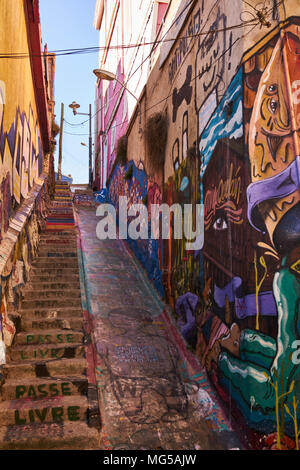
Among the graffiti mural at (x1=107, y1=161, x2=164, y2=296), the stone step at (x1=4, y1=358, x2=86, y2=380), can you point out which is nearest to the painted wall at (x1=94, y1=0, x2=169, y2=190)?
the graffiti mural at (x1=107, y1=161, x2=164, y2=296)

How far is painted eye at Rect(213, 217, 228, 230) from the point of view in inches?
172

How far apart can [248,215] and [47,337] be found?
3.30 metres

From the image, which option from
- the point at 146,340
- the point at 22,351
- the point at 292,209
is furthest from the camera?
the point at 146,340

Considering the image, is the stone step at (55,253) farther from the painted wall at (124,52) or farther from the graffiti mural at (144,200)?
the painted wall at (124,52)

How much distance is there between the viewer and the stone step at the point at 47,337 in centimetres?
494

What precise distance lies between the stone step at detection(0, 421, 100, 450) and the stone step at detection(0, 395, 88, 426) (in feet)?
0.23

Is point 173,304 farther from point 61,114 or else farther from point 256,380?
point 61,114

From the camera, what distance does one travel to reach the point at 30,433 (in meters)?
3.56

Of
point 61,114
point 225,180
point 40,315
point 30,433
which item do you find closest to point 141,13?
point 225,180

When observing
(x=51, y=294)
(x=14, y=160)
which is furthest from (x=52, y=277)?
(x=14, y=160)

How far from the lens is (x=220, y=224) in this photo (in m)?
4.50

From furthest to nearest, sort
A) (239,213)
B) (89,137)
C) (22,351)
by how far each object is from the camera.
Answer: (89,137) < (22,351) < (239,213)

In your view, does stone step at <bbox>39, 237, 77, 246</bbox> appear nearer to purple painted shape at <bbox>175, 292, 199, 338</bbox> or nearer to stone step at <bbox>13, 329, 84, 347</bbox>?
stone step at <bbox>13, 329, 84, 347</bbox>

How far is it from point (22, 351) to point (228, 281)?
2.87 metres
